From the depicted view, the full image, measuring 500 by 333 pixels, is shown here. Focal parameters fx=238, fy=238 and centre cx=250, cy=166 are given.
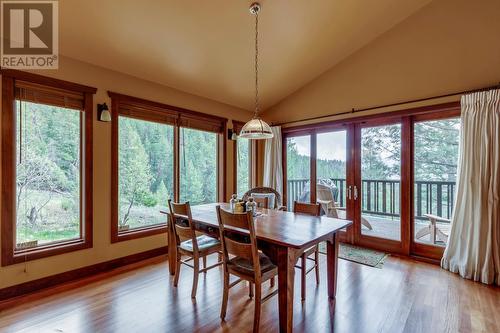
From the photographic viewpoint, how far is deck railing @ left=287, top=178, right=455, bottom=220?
3.35 m

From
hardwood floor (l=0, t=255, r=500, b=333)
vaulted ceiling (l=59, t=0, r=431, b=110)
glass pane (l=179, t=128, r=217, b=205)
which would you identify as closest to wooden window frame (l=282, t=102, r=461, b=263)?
hardwood floor (l=0, t=255, r=500, b=333)

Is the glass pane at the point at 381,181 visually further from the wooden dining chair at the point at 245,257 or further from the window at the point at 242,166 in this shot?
the wooden dining chair at the point at 245,257

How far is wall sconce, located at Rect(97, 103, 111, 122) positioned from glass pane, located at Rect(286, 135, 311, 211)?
3320 millimetres

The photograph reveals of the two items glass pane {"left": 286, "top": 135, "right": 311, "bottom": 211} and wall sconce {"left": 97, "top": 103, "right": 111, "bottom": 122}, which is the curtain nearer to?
glass pane {"left": 286, "top": 135, "right": 311, "bottom": 211}

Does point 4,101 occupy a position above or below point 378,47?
below

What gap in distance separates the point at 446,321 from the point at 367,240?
1.94m

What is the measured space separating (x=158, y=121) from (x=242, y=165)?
2.01m

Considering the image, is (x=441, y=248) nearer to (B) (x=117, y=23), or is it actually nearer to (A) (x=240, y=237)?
(A) (x=240, y=237)

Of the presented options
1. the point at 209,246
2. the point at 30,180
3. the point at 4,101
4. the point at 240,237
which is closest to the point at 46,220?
the point at 30,180

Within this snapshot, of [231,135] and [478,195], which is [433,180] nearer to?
[478,195]

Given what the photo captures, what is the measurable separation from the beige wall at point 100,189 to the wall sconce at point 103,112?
79mm

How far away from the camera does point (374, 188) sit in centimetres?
392

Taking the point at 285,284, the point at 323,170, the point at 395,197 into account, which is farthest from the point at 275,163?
the point at 285,284

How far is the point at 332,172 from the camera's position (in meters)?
4.40
